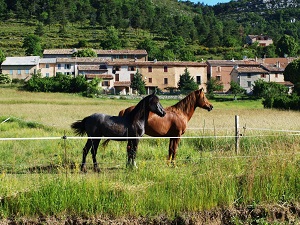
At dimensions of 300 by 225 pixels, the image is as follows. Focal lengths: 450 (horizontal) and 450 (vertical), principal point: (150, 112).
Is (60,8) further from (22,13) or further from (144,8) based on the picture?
(144,8)

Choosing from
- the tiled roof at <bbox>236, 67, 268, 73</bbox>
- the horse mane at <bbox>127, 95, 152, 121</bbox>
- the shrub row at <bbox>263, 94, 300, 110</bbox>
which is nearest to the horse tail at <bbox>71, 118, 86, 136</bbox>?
the horse mane at <bbox>127, 95, 152, 121</bbox>

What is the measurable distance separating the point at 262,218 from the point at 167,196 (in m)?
1.61

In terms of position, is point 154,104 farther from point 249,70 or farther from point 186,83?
point 249,70

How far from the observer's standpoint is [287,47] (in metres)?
115

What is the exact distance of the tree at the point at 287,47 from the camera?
4503 inches

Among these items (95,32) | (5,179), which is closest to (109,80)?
(95,32)

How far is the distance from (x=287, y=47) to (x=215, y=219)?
11457cm

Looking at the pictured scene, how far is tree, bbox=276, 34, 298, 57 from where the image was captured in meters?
114

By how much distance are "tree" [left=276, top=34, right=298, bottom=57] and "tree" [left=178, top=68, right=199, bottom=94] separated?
52.6 m

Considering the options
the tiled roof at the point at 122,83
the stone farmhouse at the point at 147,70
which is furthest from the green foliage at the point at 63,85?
the stone farmhouse at the point at 147,70

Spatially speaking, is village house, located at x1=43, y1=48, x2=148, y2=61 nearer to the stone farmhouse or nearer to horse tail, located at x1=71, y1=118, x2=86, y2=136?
the stone farmhouse

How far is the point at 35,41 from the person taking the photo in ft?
324

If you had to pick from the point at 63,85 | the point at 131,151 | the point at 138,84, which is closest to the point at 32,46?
the point at 138,84

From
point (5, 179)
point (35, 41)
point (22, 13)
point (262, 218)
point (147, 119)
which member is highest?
point (22, 13)
